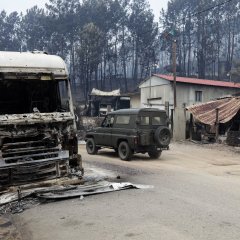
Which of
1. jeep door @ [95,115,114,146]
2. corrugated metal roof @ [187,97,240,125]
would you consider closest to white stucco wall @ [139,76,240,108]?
corrugated metal roof @ [187,97,240,125]

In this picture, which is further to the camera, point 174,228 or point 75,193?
point 75,193

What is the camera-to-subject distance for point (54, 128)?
1045cm

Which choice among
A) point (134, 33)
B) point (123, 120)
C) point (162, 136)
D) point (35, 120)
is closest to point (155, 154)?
point (162, 136)

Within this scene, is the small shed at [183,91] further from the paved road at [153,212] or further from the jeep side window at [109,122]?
the paved road at [153,212]

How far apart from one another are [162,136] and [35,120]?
25.7 feet

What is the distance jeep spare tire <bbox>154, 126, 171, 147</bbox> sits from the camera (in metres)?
16.7

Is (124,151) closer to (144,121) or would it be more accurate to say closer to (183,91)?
(144,121)

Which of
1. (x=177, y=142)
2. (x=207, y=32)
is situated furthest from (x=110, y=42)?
(x=177, y=142)

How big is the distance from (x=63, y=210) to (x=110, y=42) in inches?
2711

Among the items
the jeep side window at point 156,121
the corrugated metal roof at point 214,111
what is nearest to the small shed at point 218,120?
the corrugated metal roof at point 214,111

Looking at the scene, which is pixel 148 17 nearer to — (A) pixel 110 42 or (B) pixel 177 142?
(A) pixel 110 42

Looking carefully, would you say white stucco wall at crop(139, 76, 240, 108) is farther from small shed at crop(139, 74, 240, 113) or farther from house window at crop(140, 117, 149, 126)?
house window at crop(140, 117, 149, 126)

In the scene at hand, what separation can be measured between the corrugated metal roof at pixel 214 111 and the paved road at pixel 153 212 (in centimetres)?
1071

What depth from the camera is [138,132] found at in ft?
54.9
